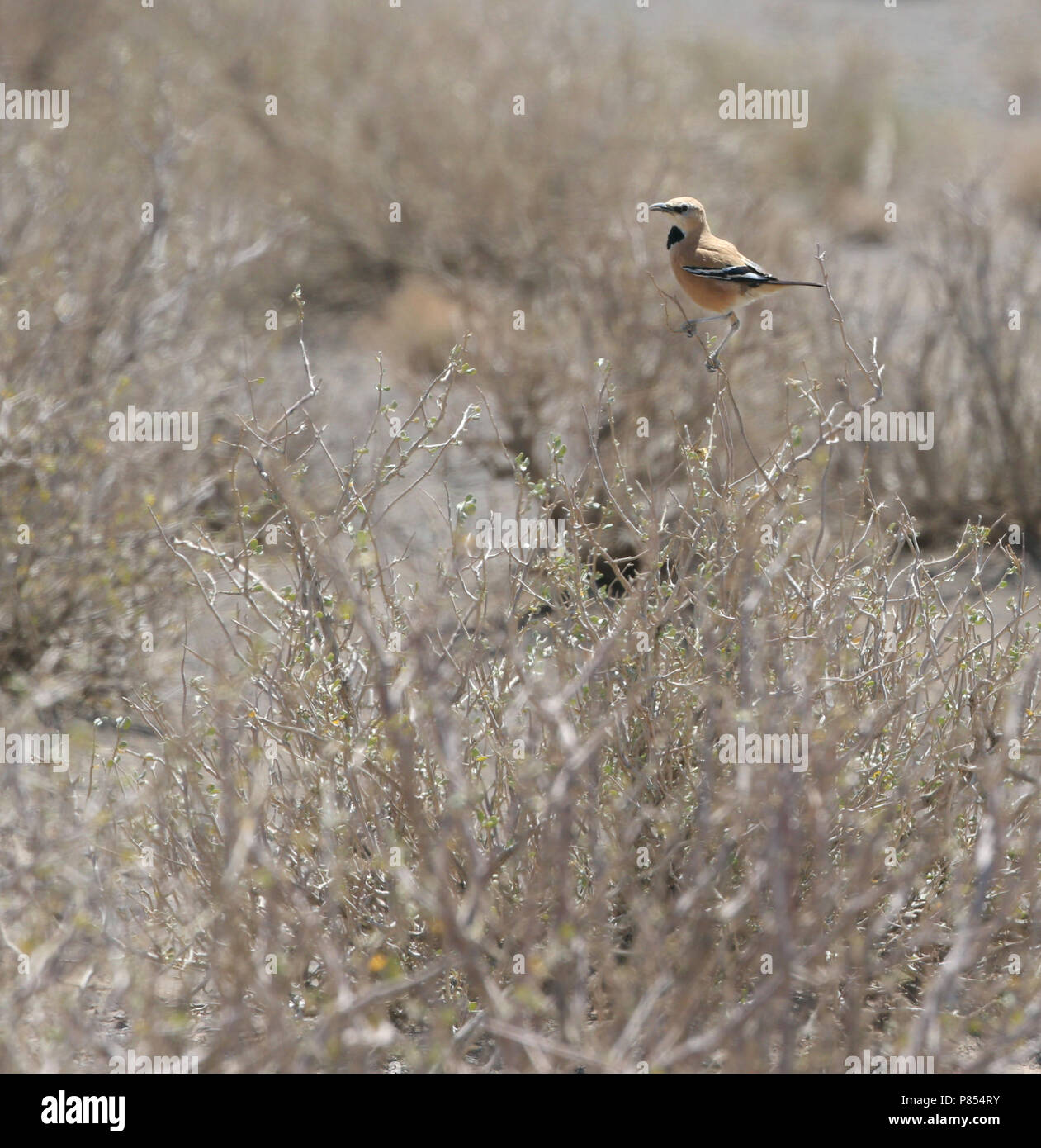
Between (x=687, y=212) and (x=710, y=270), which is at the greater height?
(x=687, y=212)

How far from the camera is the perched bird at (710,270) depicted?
10.8ft

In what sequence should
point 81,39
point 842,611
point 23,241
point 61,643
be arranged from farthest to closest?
1. point 81,39
2. point 23,241
3. point 61,643
4. point 842,611

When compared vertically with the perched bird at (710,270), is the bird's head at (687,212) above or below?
above

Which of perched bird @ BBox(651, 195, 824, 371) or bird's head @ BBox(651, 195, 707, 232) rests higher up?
bird's head @ BBox(651, 195, 707, 232)

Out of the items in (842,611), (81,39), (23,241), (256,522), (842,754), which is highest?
(81,39)

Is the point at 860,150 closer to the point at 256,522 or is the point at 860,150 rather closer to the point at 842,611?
the point at 256,522

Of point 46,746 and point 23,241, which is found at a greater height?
point 23,241

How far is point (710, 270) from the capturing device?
331 cm

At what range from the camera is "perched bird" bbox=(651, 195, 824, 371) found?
10.8 feet
